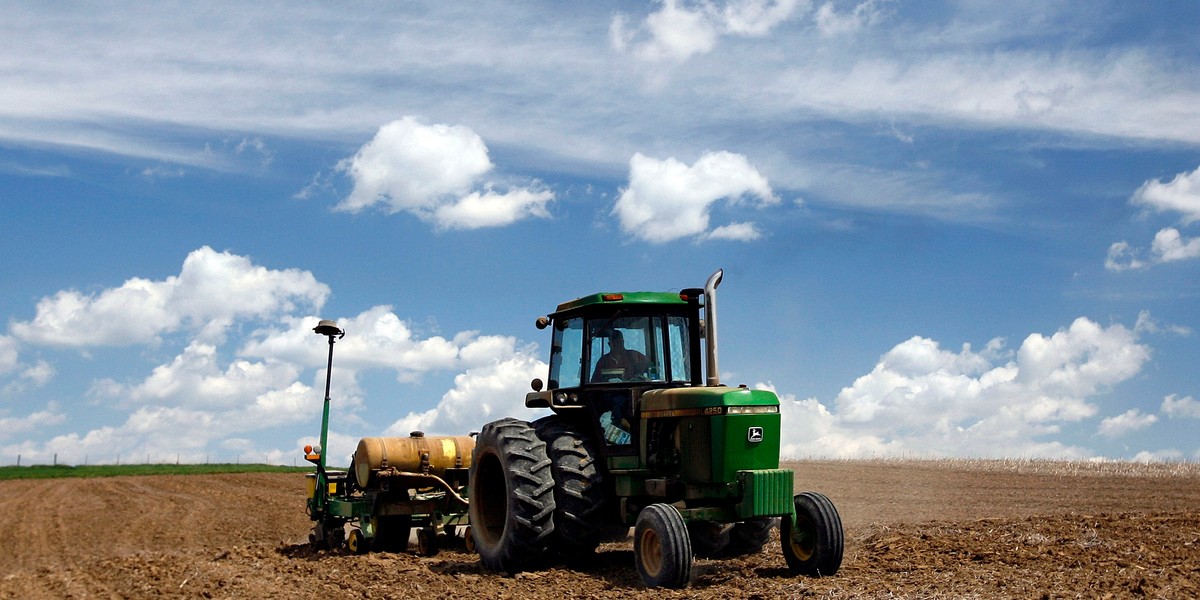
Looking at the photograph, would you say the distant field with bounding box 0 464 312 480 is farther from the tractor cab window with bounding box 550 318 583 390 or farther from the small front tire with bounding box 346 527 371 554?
the tractor cab window with bounding box 550 318 583 390

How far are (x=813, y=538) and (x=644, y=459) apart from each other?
1891 millimetres

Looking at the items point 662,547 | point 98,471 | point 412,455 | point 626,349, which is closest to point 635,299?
point 626,349

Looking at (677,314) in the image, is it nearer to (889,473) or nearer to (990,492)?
(990,492)

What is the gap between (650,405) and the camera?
37.4ft

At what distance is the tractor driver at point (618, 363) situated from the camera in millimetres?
11938

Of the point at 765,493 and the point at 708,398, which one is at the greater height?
the point at 708,398

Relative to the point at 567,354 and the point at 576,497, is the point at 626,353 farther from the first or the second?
the point at 576,497

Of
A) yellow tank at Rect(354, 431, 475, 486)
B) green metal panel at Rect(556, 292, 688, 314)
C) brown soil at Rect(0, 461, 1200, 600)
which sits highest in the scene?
green metal panel at Rect(556, 292, 688, 314)

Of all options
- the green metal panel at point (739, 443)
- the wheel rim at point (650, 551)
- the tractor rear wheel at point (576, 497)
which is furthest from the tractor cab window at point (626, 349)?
the wheel rim at point (650, 551)

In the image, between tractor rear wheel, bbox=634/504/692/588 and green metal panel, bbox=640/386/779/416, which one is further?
green metal panel, bbox=640/386/779/416

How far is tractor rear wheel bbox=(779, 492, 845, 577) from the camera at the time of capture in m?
10.6

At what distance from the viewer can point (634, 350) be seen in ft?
39.4

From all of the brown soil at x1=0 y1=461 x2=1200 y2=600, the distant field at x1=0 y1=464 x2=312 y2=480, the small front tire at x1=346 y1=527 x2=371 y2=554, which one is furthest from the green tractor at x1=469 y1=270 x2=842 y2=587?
the distant field at x1=0 y1=464 x2=312 y2=480

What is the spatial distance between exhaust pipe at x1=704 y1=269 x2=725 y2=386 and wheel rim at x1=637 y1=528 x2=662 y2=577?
183 centimetres
